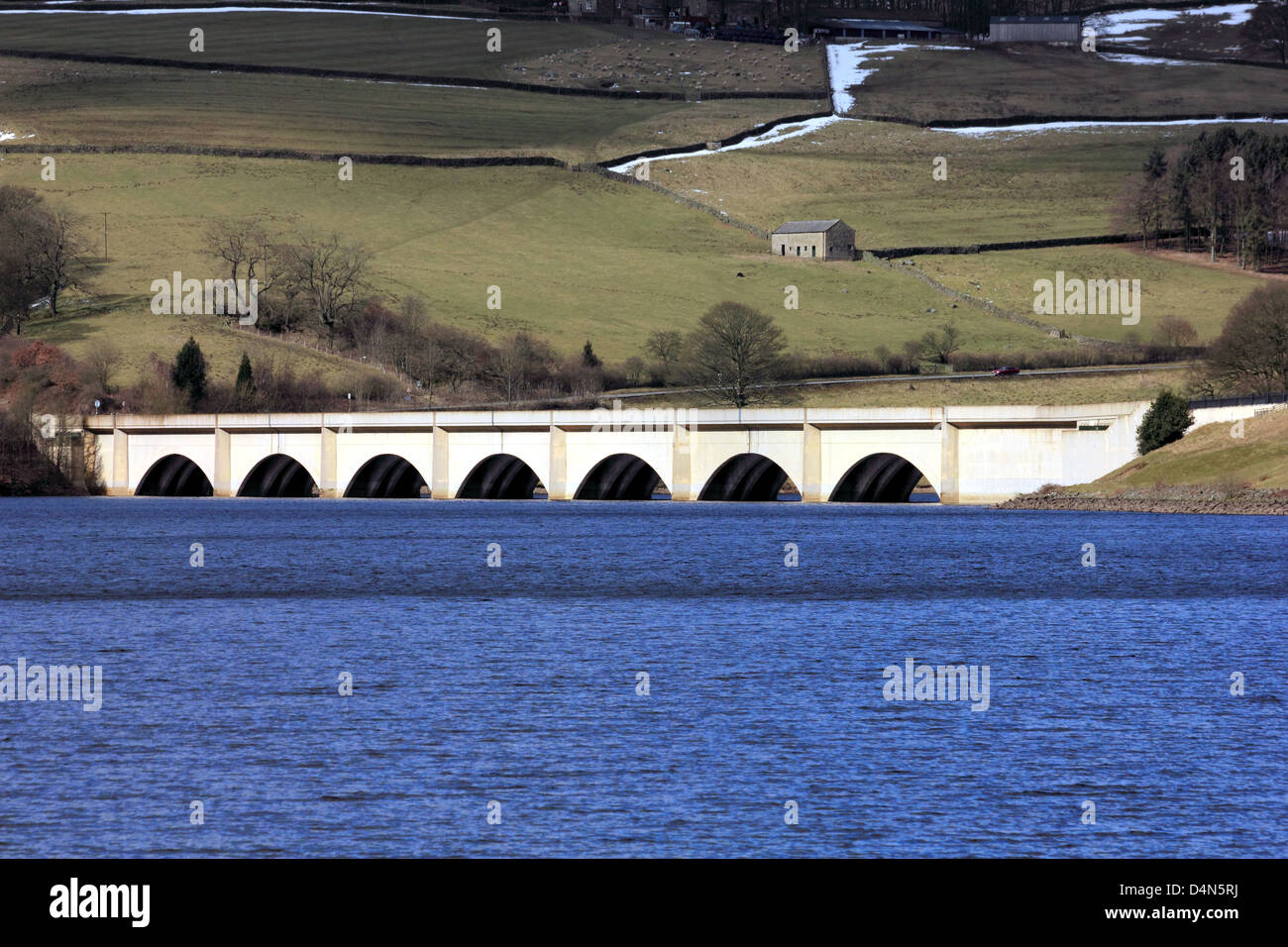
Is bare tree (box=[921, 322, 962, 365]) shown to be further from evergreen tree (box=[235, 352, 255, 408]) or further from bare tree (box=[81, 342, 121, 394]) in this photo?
bare tree (box=[81, 342, 121, 394])

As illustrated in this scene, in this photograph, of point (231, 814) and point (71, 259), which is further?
point (71, 259)

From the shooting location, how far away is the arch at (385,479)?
146m

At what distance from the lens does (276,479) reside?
503ft

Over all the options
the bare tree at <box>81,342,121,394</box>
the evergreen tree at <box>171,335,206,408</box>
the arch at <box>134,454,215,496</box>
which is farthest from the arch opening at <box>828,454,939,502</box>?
the bare tree at <box>81,342,121,394</box>

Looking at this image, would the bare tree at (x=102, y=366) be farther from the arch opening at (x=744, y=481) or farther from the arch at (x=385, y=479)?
the arch opening at (x=744, y=481)

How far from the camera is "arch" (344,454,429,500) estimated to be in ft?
479

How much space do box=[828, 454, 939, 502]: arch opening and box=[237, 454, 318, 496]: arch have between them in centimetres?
4840

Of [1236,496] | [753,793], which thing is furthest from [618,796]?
[1236,496]

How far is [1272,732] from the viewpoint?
35969 millimetres

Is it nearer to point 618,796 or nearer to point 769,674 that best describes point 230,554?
point 769,674

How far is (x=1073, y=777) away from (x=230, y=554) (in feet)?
192

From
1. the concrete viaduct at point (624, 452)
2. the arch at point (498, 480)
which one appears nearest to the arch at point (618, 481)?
the concrete viaduct at point (624, 452)

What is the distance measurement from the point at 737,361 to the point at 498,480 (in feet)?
90.2

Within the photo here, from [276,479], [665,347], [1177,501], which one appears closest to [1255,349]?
[1177,501]
